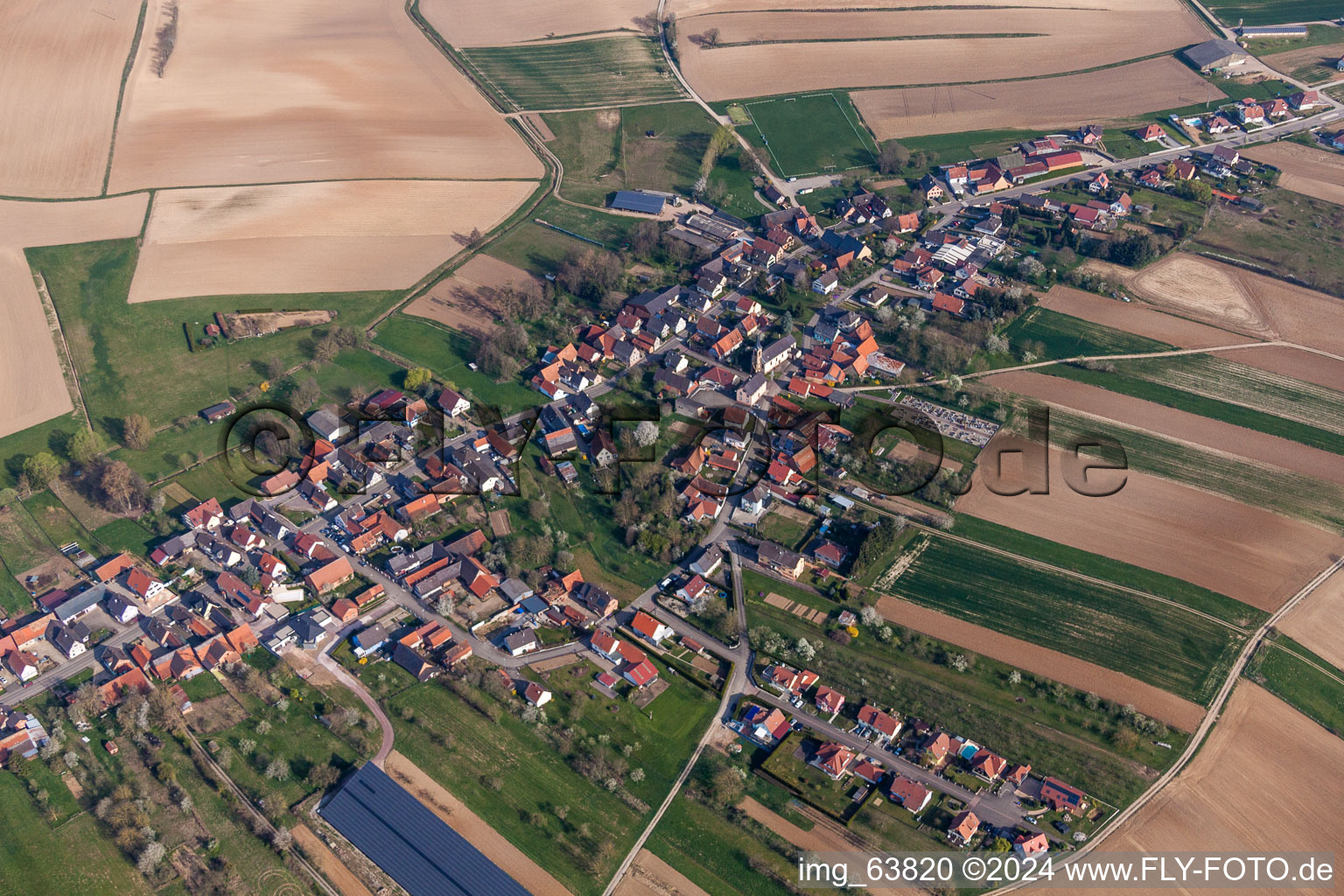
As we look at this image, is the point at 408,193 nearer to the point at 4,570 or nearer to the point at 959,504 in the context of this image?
the point at 4,570

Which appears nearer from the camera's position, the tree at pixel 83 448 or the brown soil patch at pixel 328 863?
the brown soil patch at pixel 328 863

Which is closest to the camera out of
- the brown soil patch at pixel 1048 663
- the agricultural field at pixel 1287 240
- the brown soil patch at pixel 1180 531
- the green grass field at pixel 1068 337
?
the brown soil patch at pixel 1048 663

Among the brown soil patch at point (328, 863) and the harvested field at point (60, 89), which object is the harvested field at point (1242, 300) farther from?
the harvested field at point (60, 89)

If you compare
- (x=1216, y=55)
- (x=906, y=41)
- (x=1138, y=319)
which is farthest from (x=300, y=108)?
(x=1216, y=55)

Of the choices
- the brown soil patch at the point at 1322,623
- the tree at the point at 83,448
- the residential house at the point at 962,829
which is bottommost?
the tree at the point at 83,448

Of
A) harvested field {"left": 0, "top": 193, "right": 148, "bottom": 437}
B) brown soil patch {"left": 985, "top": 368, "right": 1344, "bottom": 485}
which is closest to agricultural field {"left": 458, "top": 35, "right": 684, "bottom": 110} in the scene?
harvested field {"left": 0, "top": 193, "right": 148, "bottom": 437}

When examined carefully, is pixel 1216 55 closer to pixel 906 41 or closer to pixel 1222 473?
→ pixel 906 41

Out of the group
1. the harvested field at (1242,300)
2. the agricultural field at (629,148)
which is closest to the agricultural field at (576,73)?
the agricultural field at (629,148)
